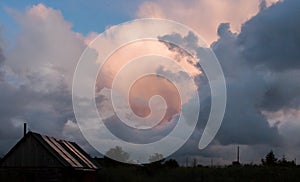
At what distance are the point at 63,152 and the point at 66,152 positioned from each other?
88cm

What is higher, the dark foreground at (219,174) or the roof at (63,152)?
the roof at (63,152)

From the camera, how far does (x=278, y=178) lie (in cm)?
5034

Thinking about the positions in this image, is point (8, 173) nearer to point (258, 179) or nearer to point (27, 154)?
point (27, 154)

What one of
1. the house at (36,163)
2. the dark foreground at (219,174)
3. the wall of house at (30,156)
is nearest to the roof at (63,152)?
the house at (36,163)

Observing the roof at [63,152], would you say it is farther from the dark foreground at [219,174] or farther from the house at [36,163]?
the dark foreground at [219,174]

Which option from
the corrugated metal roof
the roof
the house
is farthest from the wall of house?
the corrugated metal roof

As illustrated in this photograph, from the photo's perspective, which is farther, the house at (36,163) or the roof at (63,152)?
the roof at (63,152)

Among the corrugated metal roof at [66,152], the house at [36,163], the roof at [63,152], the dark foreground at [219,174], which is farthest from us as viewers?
the dark foreground at [219,174]

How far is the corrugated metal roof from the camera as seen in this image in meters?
37.5

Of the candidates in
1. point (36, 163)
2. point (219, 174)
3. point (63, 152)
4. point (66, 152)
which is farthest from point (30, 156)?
point (219, 174)

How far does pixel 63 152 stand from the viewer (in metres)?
39.6

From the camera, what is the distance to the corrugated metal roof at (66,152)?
37.5 meters

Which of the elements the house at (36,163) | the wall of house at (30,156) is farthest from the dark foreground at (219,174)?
the wall of house at (30,156)

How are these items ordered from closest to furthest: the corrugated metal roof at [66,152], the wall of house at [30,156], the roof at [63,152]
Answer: the wall of house at [30,156] → the roof at [63,152] → the corrugated metal roof at [66,152]
